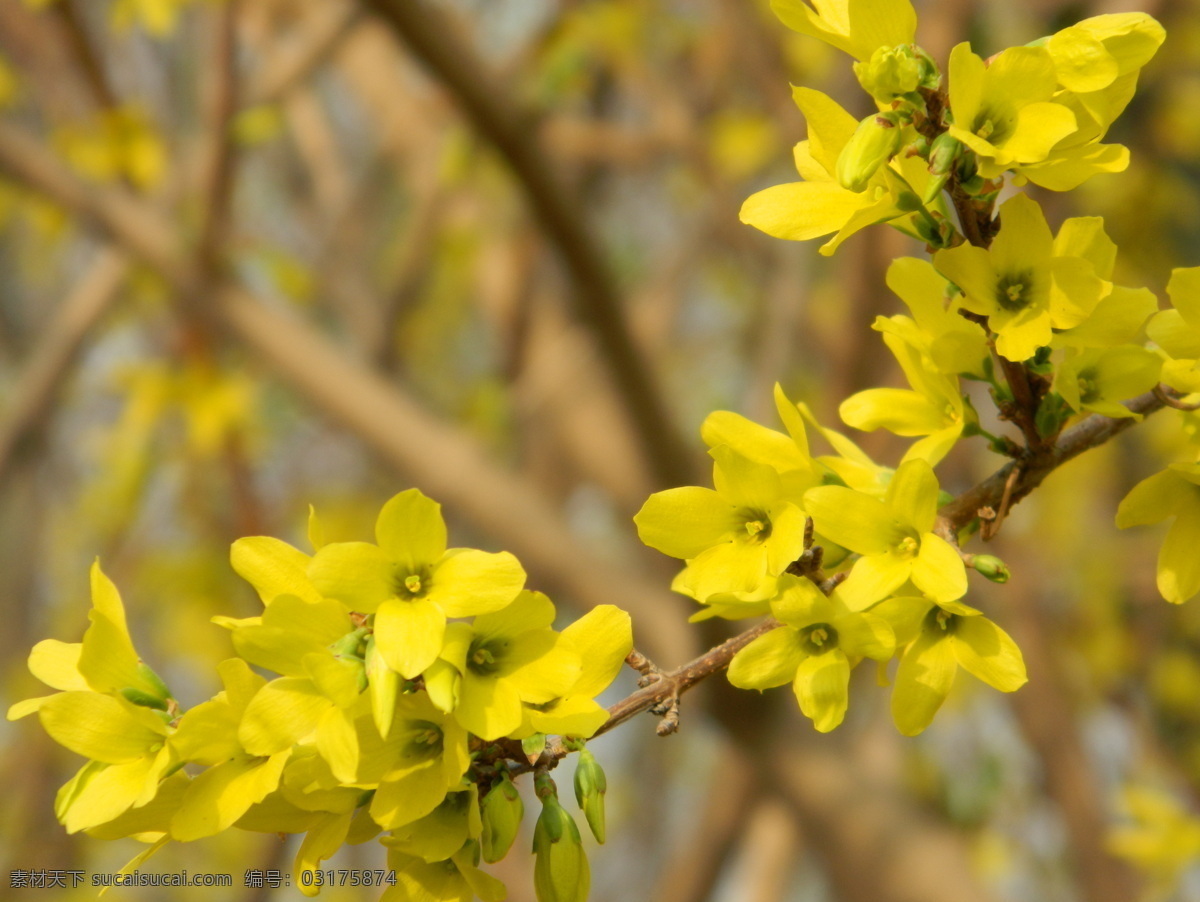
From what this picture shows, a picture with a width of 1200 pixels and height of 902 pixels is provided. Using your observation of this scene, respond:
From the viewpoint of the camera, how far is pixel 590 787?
42 cm

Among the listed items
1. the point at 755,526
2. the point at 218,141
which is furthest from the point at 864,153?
the point at 218,141

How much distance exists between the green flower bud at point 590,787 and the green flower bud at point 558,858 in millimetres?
14

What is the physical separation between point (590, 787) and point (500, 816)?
0.04 m

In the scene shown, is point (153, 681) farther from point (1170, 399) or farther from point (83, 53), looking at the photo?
point (83, 53)

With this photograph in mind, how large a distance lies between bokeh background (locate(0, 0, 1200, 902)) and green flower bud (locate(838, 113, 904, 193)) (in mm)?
1003

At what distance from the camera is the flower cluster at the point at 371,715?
374 mm

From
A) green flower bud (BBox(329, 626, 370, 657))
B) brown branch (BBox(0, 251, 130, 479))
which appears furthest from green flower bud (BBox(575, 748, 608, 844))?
brown branch (BBox(0, 251, 130, 479))

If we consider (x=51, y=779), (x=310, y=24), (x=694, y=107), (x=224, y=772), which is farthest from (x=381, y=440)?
(x=694, y=107)

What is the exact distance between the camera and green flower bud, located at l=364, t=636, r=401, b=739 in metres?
0.35

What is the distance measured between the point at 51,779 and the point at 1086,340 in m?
2.54

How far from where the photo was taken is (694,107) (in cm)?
292

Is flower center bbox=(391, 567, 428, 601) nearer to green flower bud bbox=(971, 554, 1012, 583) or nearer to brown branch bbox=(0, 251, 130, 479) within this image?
green flower bud bbox=(971, 554, 1012, 583)

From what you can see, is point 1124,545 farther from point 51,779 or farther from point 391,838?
point 51,779

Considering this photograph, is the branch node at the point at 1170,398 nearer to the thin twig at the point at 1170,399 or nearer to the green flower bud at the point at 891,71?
the thin twig at the point at 1170,399
